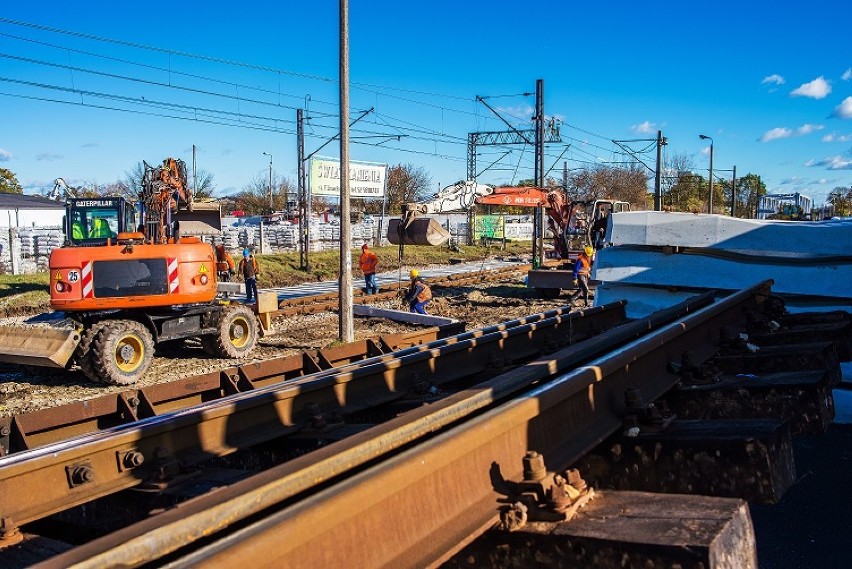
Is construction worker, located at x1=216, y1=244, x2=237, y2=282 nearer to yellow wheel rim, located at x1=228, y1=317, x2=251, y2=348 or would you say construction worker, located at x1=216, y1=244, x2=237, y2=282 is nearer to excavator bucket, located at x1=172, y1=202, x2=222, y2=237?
excavator bucket, located at x1=172, y1=202, x2=222, y2=237

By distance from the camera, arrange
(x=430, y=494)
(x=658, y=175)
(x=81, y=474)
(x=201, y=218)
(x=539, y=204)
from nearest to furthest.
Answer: (x=430, y=494), (x=81, y=474), (x=201, y=218), (x=539, y=204), (x=658, y=175)

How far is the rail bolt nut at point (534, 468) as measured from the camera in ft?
9.46

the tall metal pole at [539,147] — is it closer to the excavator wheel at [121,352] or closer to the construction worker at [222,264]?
the construction worker at [222,264]

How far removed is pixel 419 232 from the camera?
1612 centimetres

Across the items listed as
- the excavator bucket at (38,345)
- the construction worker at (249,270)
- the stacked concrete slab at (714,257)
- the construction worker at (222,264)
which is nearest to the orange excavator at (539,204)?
the construction worker at (249,270)

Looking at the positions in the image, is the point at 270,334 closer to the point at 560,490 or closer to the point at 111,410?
the point at 111,410

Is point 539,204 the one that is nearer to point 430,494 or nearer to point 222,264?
point 222,264

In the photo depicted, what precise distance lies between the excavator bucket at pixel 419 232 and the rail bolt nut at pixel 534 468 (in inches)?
503

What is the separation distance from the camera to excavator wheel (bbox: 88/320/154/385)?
11.4 meters

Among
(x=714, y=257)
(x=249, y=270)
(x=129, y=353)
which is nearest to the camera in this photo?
(x=714, y=257)

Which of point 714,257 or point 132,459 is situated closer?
point 132,459

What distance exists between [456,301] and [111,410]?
1666 cm

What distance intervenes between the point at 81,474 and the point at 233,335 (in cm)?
1017

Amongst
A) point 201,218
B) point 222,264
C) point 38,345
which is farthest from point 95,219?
point 222,264
